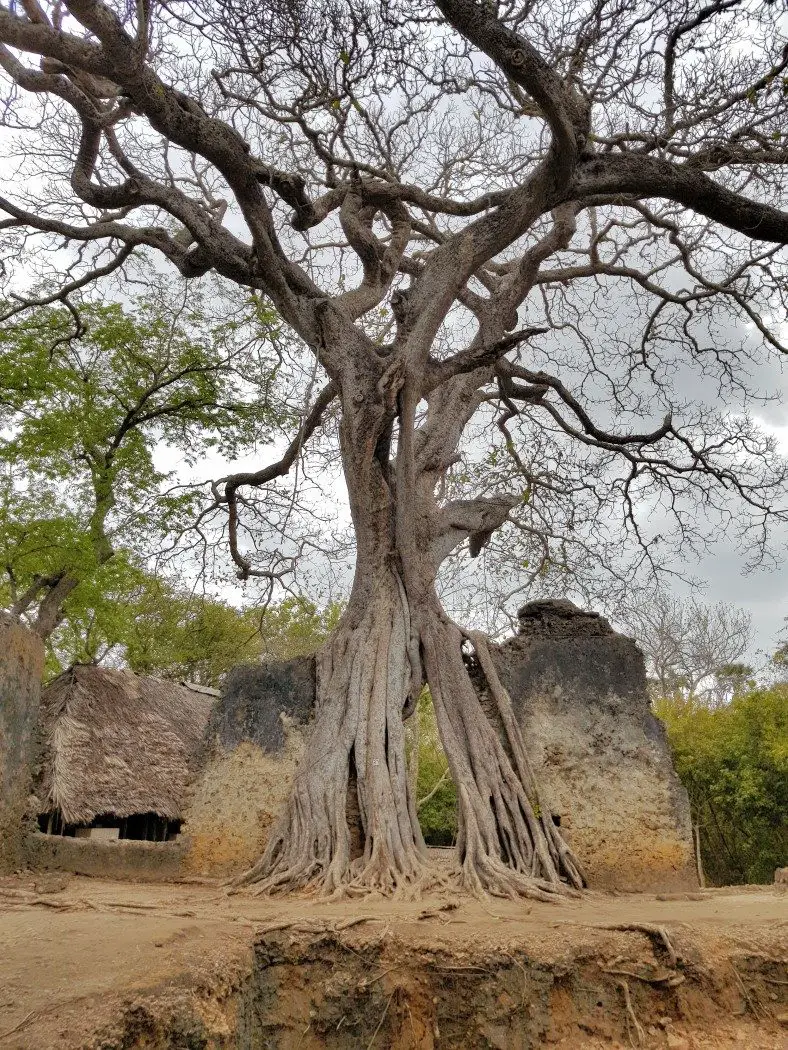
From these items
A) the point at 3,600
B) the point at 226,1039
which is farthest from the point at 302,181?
the point at 3,600

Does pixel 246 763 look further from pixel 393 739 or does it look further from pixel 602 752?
pixel 602 752

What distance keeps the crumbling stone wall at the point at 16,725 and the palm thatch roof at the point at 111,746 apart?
59.3 inches

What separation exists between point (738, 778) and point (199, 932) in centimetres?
1142

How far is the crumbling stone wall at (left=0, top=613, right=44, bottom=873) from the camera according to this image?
23.0 feet

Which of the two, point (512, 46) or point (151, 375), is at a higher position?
point (151, 375)

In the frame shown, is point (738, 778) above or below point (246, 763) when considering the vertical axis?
above

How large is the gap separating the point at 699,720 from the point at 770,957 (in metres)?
10.3

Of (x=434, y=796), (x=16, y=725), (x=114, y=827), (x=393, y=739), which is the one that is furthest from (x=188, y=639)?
(x=393, y=739)

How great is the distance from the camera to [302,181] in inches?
281

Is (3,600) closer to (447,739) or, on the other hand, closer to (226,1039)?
(447,739)

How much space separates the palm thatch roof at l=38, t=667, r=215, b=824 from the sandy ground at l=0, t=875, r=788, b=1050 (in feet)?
8.57

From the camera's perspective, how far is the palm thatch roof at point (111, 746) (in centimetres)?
908

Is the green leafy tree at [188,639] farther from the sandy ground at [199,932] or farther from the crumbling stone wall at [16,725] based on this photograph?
the sandy ground at [199,932]

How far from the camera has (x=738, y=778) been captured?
12938mm
